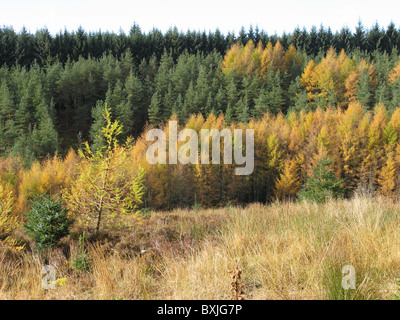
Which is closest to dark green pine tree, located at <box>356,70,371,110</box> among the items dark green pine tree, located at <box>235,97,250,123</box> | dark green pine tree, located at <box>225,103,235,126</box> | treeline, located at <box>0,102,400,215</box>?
treeline, located at <box>0,102,400,215</box>

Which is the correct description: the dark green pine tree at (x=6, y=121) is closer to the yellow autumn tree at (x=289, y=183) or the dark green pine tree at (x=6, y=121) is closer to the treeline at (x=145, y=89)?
the treeline at (x=145, y=89)

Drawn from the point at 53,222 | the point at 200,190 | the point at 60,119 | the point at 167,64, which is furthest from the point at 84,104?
the point at 53,222

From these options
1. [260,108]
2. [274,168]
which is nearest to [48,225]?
[274,168]

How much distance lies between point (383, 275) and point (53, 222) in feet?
27.3

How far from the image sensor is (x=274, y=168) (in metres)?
44.6

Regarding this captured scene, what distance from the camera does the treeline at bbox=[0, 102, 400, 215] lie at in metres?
39.3

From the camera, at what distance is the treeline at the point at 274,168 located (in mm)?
39344

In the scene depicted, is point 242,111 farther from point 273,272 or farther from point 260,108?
point 273,272

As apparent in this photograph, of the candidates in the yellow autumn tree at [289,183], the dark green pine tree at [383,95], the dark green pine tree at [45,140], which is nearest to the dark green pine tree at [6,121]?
the dark green pine tree at [45,140]
